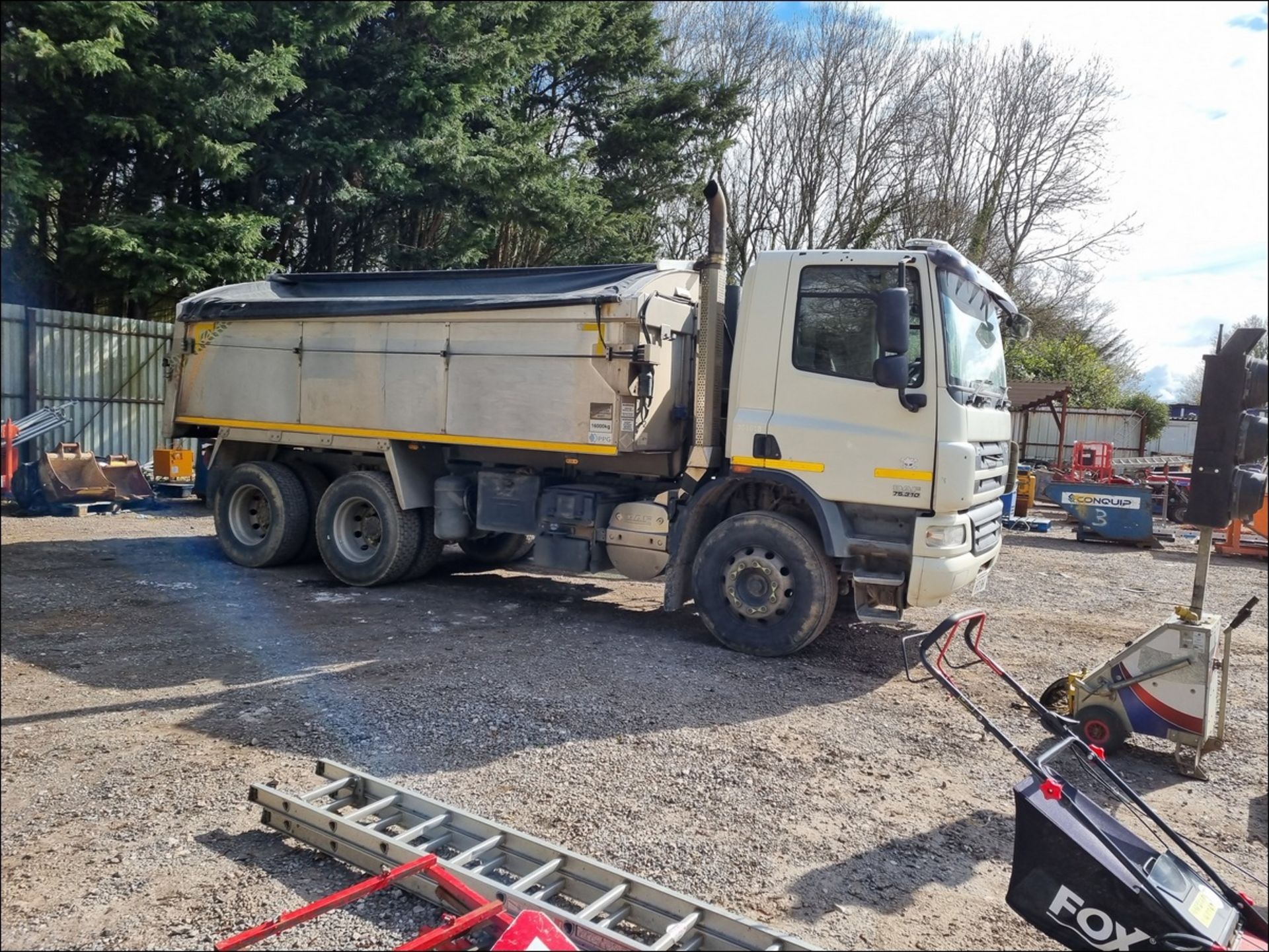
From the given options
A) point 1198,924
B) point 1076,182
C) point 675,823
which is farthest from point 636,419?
point 1076,182

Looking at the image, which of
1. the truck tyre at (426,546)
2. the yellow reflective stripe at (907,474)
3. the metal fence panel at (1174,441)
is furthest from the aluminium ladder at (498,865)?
the metal fence panel at (1174,441)

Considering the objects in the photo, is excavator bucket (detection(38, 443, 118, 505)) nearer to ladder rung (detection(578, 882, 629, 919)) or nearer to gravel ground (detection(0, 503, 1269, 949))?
gravel ground (detection(0, 503, 1269, 949))

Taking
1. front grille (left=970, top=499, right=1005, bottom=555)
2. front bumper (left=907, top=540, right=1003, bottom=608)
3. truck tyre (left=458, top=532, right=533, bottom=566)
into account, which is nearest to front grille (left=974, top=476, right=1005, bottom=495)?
front grille (left=970, top=499, right=1005, bottom=555)

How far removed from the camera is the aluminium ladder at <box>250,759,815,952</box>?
2943 millimetres

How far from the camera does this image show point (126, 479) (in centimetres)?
1220

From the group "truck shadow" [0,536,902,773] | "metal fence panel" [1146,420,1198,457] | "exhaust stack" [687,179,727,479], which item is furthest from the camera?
"metal fence panel" [1146,420,1198,457]

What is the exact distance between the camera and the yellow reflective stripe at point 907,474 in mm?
6043

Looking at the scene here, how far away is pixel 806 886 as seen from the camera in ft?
11.4

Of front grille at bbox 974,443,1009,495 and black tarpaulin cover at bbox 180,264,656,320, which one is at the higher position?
black tarpaulin cover at bbox 180,264,656,320

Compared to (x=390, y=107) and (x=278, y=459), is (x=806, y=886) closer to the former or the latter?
(x=278, y=459)

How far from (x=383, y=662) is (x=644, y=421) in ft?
8.45

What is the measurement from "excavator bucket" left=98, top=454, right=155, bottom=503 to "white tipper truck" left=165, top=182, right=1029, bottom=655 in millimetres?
3448

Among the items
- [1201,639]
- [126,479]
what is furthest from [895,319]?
[126,479]

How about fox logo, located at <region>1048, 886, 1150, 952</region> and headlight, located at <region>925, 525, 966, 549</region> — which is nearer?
fox logo, located at <region>1048, 886, 1150, 952</region>
